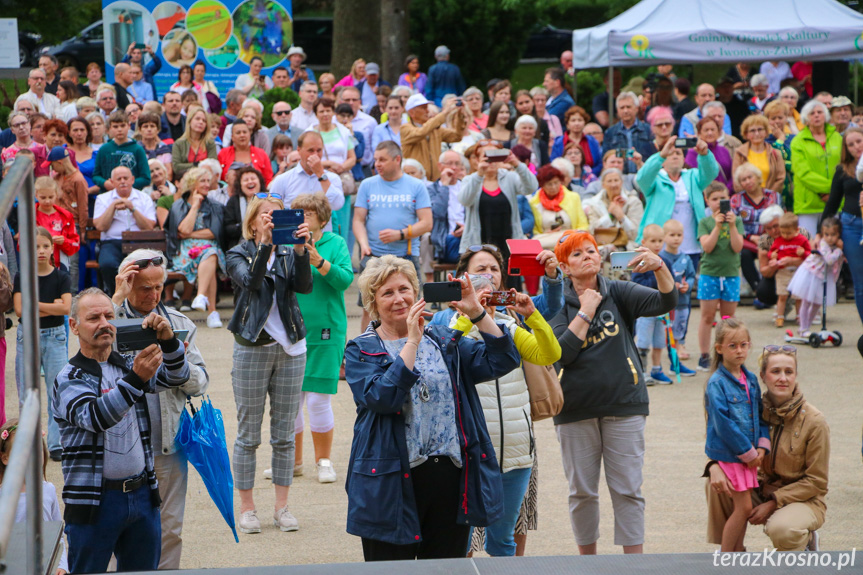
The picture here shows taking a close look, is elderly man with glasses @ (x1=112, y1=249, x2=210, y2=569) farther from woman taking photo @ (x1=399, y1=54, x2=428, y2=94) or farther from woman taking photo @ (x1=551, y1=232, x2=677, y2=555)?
woman taking photo @ (x1=399, y1=54, x2=428, y2=94)

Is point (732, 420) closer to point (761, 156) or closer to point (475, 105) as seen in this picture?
point (761, 156)

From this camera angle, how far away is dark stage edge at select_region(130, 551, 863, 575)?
3.26m

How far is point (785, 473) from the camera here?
514cm

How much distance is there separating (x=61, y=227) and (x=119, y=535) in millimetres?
5726

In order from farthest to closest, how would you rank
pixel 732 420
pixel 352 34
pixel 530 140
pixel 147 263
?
pixel 352 34, pixel 530 140, pixel 732 420, pixel 147 263

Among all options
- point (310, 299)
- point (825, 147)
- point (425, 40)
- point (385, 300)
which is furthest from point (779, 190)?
point (425, 40)

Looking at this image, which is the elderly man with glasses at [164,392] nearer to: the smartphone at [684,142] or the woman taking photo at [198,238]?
the woman taking photo at [198,238]

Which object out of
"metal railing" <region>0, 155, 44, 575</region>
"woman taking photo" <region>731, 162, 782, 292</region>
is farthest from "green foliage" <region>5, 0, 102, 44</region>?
"metal railing" <region>0, 155, 44, 575</region>

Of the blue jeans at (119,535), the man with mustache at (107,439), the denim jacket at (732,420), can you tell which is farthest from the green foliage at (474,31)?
the blue jeans at (119,535)

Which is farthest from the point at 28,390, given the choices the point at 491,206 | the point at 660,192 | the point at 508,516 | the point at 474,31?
the point at 474,31

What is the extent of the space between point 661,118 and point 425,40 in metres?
14.9

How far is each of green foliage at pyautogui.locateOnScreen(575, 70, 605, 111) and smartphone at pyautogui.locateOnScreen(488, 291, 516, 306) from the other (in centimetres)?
1991

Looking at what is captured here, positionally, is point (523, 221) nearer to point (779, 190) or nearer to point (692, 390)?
point (692, 390)

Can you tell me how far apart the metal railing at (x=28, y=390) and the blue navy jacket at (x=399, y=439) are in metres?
1.39
